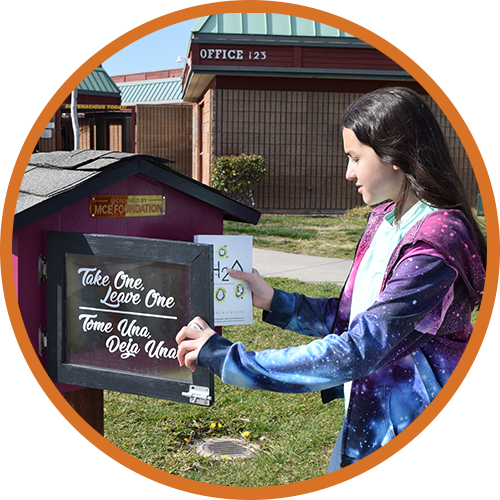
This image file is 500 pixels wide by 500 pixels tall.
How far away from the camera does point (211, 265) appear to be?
5.45ft

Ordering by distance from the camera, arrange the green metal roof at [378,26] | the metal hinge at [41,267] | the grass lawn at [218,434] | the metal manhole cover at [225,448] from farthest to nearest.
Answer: the green metal roof at [378,26] < the metal manhole cover at [225,448] < the grass lawn at [218,434] < the metal hinge at [41,267]

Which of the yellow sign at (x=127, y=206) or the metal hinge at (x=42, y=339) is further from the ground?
the yellow sign at (x=127, y=206)

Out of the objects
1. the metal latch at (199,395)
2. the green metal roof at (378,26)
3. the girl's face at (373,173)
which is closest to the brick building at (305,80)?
the green metal roof at (378,26)

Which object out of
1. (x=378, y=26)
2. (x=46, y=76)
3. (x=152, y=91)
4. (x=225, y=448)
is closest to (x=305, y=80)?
(x=378, y=26)

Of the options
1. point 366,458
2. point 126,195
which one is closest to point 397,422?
point 366,458

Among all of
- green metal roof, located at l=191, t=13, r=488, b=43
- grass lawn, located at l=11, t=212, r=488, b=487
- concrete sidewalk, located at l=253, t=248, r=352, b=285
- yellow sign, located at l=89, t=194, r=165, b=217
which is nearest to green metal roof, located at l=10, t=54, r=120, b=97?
green metal roof, located at l=191, t=13, r=488, b=43

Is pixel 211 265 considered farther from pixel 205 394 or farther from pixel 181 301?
pixel 205 394

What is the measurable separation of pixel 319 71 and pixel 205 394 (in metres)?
12.0

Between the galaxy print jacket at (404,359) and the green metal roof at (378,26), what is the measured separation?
11787mm

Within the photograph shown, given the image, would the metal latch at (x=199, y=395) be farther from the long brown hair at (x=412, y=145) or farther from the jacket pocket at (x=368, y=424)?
the long brown hair at (x=412, y=145)

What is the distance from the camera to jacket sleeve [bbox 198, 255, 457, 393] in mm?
1462

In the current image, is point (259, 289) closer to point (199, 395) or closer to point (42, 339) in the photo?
point (199, 395)

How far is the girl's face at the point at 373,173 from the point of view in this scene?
5.48 ft

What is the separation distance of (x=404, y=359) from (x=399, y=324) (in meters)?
0.19
